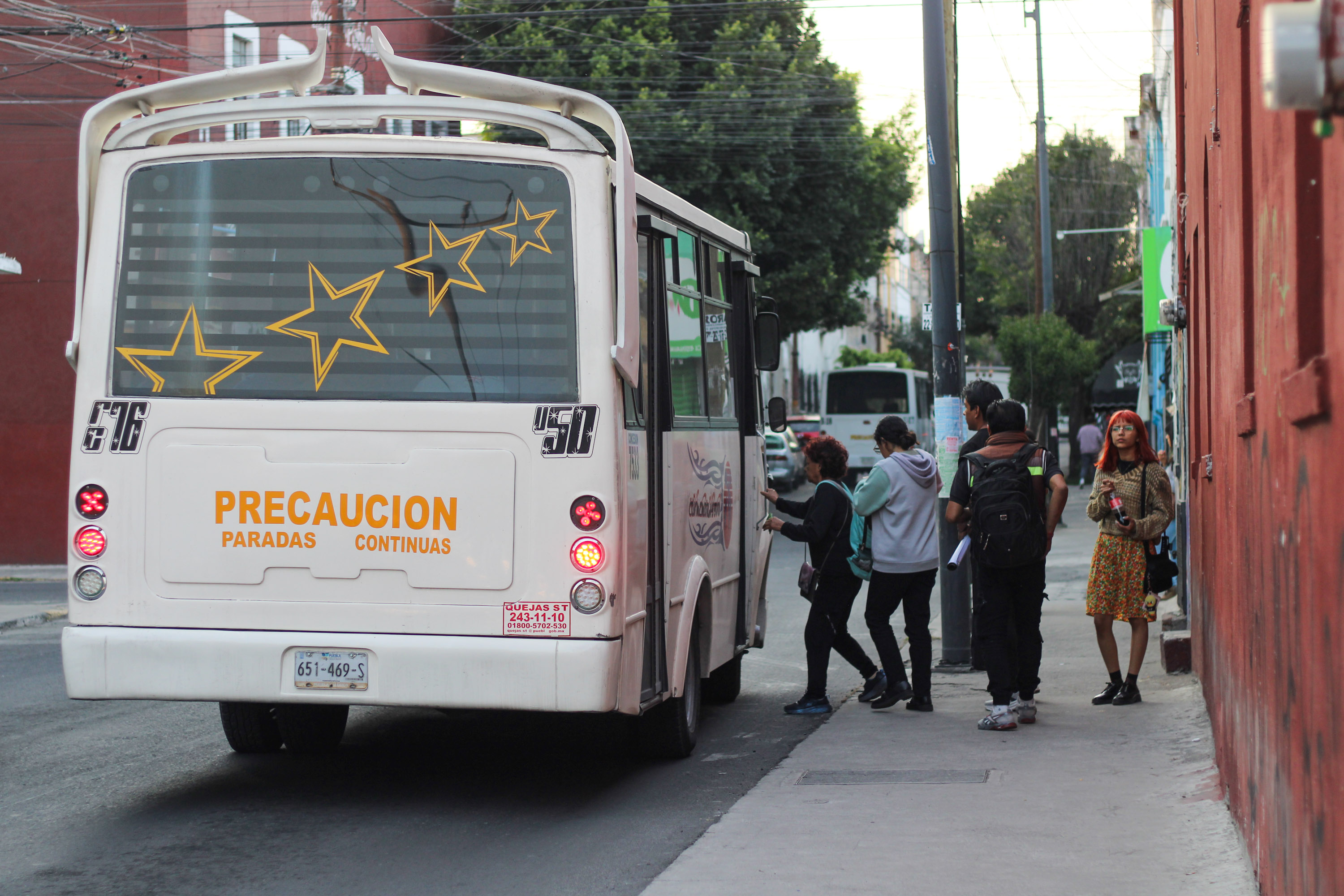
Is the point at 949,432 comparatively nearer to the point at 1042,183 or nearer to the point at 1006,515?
the point at 1006,515

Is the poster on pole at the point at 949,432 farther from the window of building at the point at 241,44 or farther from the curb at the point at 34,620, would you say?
the window of building at the point at 241,44

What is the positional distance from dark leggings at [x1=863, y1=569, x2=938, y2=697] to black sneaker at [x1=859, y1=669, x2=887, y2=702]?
1.07ft

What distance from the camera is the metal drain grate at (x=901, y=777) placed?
7.20 metres

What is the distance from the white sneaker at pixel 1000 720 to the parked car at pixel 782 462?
27.3 metres

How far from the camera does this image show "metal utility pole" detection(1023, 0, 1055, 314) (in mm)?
34969

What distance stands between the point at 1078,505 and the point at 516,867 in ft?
96.1

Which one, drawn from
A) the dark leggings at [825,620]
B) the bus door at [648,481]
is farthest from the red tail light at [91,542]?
the dark leggings at [825,620]

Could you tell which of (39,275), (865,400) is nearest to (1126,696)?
(39,275)

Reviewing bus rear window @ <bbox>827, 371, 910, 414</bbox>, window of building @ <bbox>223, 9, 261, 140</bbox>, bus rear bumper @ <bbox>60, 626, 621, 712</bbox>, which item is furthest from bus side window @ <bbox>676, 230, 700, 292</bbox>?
bus rear window @ <bbox>827, 371, 910, 414</bbox>

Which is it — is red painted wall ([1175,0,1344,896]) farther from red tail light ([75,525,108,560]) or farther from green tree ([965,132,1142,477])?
green tree ([965,132,1142,477])

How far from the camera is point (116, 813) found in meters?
6.59

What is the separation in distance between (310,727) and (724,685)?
117 inches

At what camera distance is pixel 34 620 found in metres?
15.1

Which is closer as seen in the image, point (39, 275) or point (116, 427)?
point (116, 427)
